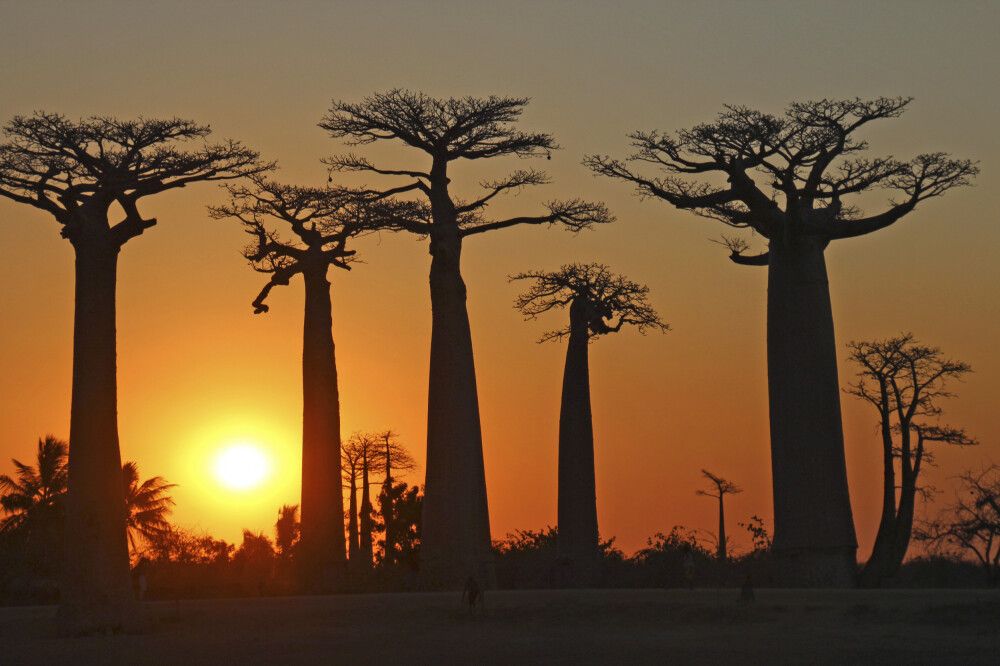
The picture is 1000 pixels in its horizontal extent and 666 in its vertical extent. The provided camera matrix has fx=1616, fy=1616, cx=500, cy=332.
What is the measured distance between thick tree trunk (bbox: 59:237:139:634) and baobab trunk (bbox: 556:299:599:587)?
14.7 metres

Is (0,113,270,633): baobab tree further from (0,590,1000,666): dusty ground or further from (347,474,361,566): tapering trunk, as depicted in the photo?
(347,474,361,566): tapering trunk

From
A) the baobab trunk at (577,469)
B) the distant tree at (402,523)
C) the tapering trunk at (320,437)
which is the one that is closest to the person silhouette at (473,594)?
the tapering trunk at (320,437)

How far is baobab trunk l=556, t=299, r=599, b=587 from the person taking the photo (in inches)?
1393

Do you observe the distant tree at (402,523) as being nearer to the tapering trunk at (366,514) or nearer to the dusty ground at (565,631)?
the tapering trunk at (366,514)

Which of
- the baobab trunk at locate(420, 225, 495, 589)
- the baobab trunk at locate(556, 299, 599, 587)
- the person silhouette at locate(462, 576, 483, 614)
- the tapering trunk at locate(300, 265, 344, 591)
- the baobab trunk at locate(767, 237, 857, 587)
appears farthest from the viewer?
the baobab trunk at locate(556, 299, 599, 587)

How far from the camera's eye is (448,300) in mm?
30078

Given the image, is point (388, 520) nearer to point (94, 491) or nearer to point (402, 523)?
point (402, 523)

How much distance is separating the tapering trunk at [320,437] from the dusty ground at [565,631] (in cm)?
→ 858

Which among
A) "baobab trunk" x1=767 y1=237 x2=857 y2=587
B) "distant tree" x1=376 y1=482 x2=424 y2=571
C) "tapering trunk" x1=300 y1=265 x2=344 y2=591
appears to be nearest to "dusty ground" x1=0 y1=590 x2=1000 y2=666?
"baobab trunk" x1=767 y1=237 x2=857 y2=587

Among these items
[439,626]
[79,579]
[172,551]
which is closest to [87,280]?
[79,579]

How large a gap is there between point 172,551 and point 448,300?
1723cm

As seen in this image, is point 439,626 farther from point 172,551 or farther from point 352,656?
point 172,551

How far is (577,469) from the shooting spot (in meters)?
36.2

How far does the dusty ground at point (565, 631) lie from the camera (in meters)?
17.8
